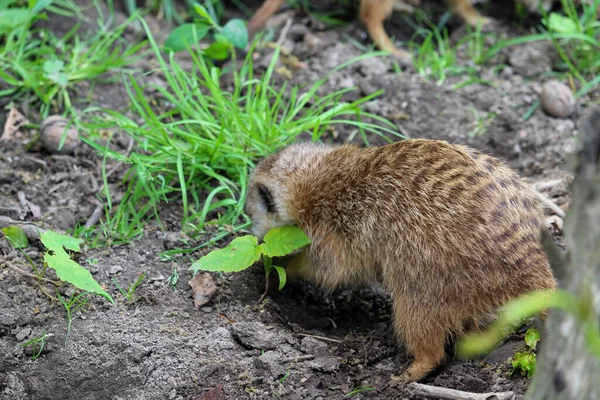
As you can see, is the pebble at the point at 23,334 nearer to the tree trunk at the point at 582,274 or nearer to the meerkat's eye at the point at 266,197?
the meerkat's eye at the point at 266,197

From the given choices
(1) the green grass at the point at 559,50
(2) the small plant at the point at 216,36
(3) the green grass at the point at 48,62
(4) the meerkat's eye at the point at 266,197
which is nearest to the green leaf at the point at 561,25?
(1) the green grass at the point at 559,50

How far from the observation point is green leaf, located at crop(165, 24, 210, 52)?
433cm

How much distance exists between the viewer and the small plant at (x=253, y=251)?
300 cm

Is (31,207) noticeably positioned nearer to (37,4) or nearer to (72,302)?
(72,302)

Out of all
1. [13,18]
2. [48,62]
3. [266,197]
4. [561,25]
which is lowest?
[266,197]

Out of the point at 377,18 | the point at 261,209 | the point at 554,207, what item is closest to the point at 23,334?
the point at 261,209

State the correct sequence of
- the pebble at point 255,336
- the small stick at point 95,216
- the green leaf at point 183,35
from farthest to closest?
the green leaf at point 183,35
the small stick at point 95,216
the pebble at point 255,336

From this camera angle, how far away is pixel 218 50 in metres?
4.47

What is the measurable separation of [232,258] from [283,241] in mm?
252

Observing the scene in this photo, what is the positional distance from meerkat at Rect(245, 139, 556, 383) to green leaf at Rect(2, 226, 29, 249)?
3.93ft

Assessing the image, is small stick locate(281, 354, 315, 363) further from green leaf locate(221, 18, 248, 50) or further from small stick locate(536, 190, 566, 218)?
green leaf locate(221, 18, 248, 50)

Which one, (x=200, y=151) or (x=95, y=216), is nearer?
(x=95, y=216)

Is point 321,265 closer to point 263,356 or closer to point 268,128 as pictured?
point 263,356

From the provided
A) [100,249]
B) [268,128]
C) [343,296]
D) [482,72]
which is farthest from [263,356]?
[482,72]
